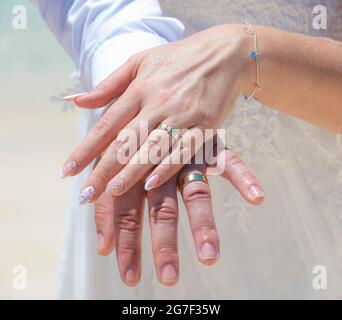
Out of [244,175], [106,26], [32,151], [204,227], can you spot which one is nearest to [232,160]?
[244,175]

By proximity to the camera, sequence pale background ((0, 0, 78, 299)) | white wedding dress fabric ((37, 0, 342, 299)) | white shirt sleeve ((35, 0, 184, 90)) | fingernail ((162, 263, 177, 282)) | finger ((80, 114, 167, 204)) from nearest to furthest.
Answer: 1. fingernail ((162, 263, 177, 282))
2. finger ((80, 114, 167, 204))
3. white shirt sleeve ((35, 0, 184, 90))
4. white wedding dress fabric ((37, 0, 342, 299))
5. pale background ((0, 0, 78, 299))

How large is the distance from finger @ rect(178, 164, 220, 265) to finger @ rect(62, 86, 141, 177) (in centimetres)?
13

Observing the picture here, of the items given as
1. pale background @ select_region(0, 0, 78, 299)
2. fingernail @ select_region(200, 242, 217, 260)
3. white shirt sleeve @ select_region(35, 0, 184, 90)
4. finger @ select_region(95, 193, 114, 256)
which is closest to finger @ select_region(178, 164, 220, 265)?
fingernail @ select_region(200, 242, 217, 260)

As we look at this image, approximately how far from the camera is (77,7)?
1255 mm

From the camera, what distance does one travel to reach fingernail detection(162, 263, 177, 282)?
2.83 feet

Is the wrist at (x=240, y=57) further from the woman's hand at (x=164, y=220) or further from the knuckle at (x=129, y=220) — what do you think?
the knuckle at (x=129, y=220)

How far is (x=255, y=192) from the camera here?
0.92m

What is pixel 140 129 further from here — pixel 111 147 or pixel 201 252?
pixel 201 252

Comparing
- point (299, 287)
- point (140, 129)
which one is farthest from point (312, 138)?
point (140, 129)

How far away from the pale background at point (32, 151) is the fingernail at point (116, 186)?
2.14 metres

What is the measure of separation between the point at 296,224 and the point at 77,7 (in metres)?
0.66

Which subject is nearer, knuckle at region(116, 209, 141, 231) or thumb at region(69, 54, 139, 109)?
knuckle at region(116, 209, 141, 231)

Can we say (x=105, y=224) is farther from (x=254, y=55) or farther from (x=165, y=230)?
(x=254, y=55)

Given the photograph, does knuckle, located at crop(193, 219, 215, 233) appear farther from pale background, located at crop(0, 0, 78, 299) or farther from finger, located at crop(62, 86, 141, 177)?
pale background, located at crop(0, 0, 78, 299)
